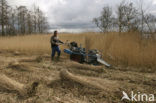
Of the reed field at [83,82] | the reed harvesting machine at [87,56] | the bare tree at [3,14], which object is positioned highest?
the bare tree at [3,14]

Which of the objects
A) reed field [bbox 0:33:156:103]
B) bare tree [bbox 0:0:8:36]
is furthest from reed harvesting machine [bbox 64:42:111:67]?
bare tree [bbox 0:0:8:36]

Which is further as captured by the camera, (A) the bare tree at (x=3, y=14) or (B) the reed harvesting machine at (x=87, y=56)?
(A) the bare tree at (x=3, y=14)

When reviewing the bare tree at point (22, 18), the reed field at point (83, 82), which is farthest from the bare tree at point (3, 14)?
the reed field at point (83, 82)

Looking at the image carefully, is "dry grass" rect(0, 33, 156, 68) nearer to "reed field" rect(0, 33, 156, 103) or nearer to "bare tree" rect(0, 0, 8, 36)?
"reed field" rect(0, 33, 156, 103)

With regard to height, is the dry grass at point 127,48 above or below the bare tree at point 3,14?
below

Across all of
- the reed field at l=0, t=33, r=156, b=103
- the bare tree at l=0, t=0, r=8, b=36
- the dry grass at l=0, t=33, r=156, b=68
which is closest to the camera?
the reed field at l=0, t=33, r=156, b=103

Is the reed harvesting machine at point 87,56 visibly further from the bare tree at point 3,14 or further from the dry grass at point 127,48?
the bare tree at point 3,14

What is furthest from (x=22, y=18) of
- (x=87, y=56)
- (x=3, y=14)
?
(x=87, y=56)

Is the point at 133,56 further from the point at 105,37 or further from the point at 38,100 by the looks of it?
the point at 38,100

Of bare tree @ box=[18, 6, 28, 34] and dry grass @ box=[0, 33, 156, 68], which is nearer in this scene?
dry grass @ box=[0, 33, 156, 68]

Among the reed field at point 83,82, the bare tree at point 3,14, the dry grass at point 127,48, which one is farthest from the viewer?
the bare tree at point 3,14

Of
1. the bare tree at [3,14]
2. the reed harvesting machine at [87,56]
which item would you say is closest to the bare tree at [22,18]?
the bare tree at [3,14]

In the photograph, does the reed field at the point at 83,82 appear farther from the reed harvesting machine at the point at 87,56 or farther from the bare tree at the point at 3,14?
the bare tree at the point at 3,14

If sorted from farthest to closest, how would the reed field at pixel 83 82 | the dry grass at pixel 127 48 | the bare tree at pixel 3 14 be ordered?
the bare tree at pixel 3 14 < the dry grass at pixel 127 48 < the reed field at pixel 83 82
